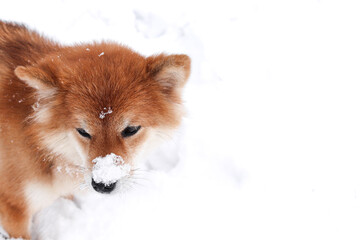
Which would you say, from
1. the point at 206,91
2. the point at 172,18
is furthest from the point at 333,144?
the point at 172,18

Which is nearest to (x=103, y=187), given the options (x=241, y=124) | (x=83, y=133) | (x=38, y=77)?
(x=83, y=133)

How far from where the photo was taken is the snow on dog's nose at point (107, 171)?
221cm

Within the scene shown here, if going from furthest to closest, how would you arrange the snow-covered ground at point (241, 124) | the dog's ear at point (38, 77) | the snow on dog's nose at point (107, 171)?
the snow-covered ground at point (241, 124) < the snow on dog's nose at point (107, 171) < the dog's ear at point (38, 77)

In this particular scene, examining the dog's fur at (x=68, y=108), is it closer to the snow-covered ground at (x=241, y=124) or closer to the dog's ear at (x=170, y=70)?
the dog's ear at (x=170, y=70)

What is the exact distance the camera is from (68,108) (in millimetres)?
2252

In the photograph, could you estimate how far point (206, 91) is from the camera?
4.07 meters

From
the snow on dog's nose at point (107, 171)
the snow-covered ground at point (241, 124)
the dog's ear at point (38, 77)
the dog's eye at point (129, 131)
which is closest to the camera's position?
the dog's ear at point (38, 77)

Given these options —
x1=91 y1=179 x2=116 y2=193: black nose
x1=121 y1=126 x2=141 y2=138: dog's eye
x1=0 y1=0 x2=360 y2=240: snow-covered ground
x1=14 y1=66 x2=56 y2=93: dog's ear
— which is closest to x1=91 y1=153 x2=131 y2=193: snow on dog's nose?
x1=91 y1=179 x2=116 y2=193: black nose

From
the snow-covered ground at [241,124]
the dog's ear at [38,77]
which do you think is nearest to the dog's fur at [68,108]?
the dog's ear at [38,77]

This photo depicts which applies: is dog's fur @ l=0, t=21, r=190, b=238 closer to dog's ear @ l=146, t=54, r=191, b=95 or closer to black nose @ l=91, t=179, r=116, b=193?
dog's ear @ l=146, t=54, r=191, b=95

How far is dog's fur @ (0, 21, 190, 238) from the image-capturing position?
2.23 meters

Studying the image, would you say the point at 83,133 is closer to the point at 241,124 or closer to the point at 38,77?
the point at 38,77

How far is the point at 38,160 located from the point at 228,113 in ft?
6.89

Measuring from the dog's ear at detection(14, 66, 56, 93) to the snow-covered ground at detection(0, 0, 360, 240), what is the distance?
1125mm
